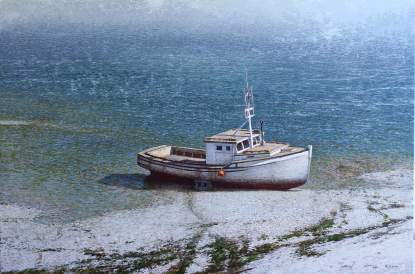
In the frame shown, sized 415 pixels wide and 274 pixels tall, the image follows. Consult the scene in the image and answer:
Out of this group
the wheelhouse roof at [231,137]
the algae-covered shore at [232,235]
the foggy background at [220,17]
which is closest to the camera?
the algae-covered shore at [232,235]

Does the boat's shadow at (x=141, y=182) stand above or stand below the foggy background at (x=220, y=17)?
below

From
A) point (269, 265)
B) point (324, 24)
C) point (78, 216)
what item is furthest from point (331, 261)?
point (324, 24)

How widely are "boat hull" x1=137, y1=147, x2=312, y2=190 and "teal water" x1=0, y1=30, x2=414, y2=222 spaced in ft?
4.02

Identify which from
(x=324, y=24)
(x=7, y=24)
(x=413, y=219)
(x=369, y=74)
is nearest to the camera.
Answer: (x=413, y=219)

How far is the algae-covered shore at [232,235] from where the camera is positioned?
1633cm

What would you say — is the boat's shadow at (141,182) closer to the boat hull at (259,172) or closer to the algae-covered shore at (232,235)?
the boat hull at (259,172)

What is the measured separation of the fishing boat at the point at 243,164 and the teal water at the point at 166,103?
107 centimetres

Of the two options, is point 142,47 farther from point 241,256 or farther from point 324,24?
point 241,256

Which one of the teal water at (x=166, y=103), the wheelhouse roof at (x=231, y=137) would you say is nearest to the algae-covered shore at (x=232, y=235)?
the teal water at (x=166, y=103)

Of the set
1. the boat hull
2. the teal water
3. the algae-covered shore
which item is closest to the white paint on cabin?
the boat hull

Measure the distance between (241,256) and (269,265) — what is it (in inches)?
48.9

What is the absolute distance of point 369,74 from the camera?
38.1 m

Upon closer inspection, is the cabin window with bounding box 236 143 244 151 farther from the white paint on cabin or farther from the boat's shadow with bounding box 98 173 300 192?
the boat's shadow with bounding box 98 173 300 192

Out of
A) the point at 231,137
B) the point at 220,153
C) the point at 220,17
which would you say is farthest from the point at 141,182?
Result: the point at 220,17
